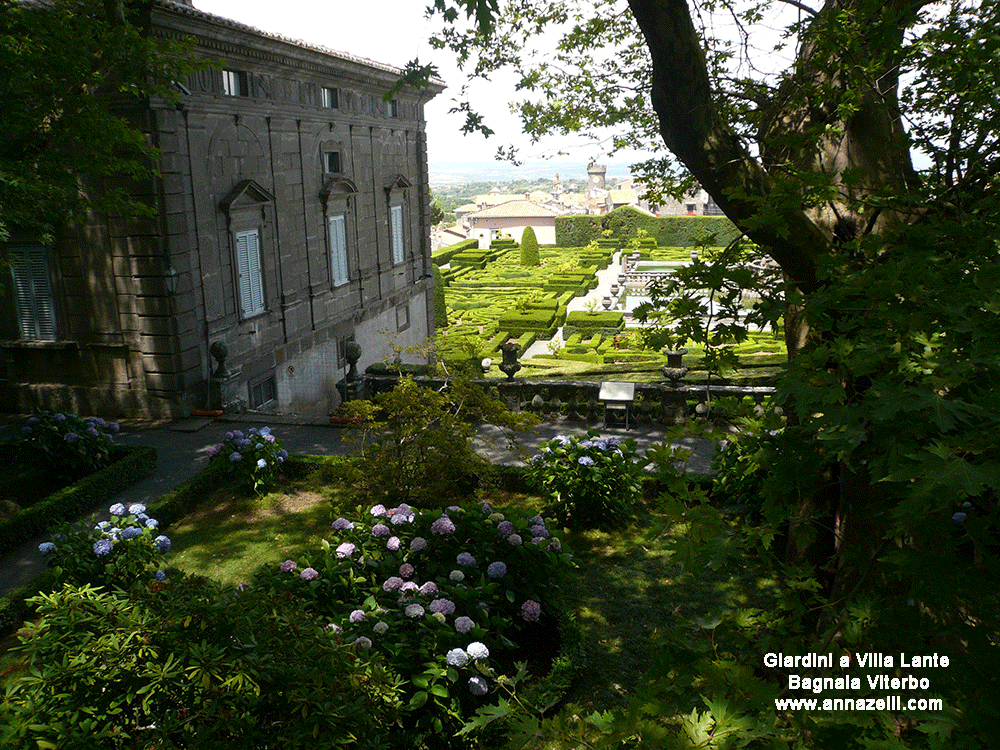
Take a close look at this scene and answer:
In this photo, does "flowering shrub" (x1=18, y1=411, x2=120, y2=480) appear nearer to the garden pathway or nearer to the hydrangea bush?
the garden pathway

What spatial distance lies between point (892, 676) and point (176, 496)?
9604 mm

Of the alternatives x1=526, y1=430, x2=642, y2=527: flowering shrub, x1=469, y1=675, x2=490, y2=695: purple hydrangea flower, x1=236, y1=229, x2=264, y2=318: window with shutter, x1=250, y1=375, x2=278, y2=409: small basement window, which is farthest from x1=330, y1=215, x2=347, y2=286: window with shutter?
x1=469, y1=675, x2=490, y2=695: purple hydrangea flower

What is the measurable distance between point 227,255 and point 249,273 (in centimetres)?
92

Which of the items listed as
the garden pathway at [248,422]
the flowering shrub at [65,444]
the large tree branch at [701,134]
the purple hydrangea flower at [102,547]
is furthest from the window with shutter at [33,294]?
the large tree branch at [701,134]

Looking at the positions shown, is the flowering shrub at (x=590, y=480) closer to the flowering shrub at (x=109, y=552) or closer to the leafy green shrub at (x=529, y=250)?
the flowering shrub at (x=109, y=552)

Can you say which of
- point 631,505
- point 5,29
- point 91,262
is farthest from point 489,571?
point 91,262

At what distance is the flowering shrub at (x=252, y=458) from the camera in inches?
434

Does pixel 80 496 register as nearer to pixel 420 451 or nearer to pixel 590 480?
pixel 420 451

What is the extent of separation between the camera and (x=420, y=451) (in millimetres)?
9758

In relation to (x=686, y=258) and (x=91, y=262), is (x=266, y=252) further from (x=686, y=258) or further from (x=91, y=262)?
(x=686, y=258)

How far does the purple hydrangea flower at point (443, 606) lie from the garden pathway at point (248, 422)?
4796 millimetres

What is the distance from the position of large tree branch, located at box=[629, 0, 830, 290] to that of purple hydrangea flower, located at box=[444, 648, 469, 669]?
12.2 ft

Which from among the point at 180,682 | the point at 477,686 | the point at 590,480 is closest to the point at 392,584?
the point at 477,686

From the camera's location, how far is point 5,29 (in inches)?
415
